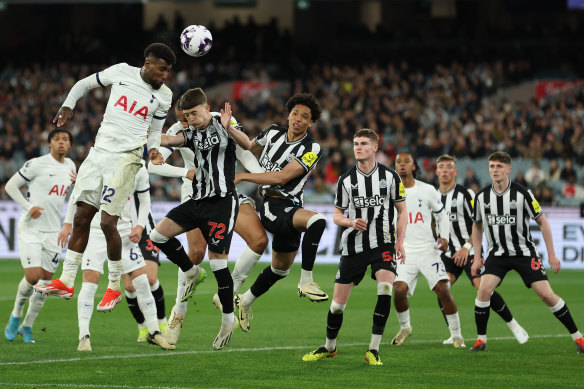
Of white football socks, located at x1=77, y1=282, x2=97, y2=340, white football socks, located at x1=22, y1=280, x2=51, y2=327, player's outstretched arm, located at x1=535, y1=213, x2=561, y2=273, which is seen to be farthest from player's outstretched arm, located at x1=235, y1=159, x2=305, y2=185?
white football socks, located at x1=22, y1=280, x2=51, y2=327

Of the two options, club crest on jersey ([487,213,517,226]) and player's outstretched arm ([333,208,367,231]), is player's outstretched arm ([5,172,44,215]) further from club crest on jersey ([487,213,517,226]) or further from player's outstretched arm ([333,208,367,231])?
club crest on jersey ([487,213,517,226])

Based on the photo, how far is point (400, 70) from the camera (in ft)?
102

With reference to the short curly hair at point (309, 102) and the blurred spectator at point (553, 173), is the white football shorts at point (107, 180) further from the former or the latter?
the blurred spectator at point (553, 173)

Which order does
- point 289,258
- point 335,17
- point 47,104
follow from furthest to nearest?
point 335,17, point 47,104, point 289,258

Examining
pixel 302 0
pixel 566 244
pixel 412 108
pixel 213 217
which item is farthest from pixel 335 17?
pixel 213 217

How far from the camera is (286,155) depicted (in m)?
9.36

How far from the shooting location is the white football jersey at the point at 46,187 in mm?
11016

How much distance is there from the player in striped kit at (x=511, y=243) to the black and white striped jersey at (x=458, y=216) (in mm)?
1455

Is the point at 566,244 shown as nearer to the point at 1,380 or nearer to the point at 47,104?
the point at 1,380

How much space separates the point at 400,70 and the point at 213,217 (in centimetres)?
2306

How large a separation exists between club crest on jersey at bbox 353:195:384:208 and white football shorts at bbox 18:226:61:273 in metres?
3.73

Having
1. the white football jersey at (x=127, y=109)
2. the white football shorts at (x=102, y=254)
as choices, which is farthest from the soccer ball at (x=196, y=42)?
the white football shorts at (x=102, y=254)

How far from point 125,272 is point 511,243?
421cm

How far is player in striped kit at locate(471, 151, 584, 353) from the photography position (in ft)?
32.7
